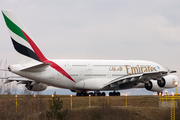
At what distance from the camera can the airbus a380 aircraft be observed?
32281mm

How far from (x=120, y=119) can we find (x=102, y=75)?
11.6 m

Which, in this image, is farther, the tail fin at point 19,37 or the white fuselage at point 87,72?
the white fuselage at point 87,72

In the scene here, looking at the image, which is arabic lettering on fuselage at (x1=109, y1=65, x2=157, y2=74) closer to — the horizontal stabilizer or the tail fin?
the horizontal stabilizer

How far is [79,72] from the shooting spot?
3553cm

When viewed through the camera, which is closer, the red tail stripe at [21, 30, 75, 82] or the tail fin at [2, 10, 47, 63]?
the tail fin at [2, 10, 47, 63]

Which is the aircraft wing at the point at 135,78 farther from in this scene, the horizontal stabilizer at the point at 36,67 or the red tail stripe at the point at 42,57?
the horizontal stabilizer at the point at 36,67

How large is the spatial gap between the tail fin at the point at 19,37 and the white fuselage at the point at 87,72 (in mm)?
1286

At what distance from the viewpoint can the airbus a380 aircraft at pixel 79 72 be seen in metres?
32.3

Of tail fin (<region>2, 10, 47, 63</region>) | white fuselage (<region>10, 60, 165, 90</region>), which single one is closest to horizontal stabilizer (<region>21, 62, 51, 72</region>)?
white fuselage (<region>10, 60, 165, 90</region>)

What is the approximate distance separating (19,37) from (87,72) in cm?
876

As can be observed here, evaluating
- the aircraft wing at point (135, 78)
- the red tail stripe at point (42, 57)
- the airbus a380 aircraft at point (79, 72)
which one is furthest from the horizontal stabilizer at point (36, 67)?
the aircraft wing at point (135, 78)

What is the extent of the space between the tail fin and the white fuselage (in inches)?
50.6

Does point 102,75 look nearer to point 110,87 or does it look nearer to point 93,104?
point 110,87

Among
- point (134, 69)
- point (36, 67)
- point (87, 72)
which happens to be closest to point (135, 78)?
point (134, 69)
